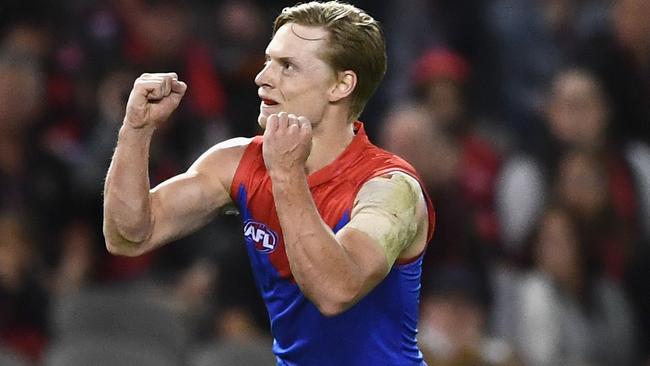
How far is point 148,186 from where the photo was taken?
4520mm

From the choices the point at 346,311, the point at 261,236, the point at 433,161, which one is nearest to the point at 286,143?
the point at 261,236

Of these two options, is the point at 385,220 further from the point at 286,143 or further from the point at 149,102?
the point at 149,102

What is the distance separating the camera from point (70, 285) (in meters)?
7.62

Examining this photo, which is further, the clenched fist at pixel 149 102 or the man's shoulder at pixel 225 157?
the man's shoulder at pixel 225 157

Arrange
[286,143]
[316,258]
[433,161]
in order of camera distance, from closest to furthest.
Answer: [316,258] < [286,143] < [433,161]

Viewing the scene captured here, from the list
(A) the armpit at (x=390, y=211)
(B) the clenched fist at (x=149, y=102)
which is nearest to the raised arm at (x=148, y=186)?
(B) the clenched fist at (x=149, y=102)

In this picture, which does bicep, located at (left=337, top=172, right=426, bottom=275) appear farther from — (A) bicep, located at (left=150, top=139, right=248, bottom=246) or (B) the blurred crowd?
(B) the blurred crowd

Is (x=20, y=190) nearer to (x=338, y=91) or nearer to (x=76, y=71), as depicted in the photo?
(x=76, y=71)

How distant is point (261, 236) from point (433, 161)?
3.77 m

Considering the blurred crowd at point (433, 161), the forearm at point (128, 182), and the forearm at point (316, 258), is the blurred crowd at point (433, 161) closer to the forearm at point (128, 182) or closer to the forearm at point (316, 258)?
the forearm at point (128, 182)

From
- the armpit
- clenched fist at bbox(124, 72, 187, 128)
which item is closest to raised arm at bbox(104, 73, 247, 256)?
clenched fist at bbox(124, 72, 187, 128)

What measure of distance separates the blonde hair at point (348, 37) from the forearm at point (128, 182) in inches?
23.5

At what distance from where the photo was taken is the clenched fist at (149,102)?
445 centimetres

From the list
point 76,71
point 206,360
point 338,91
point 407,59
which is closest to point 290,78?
point 338,91
